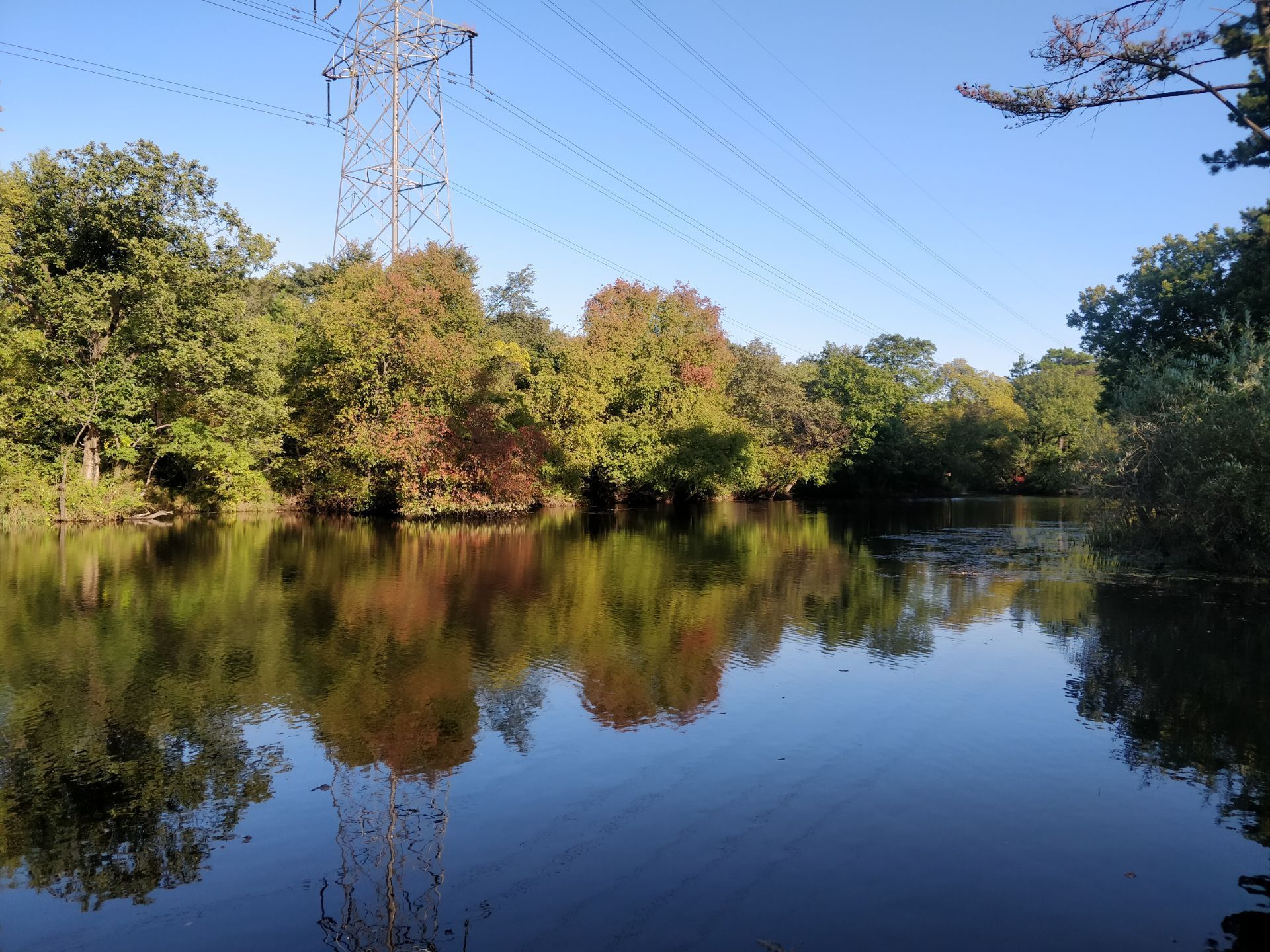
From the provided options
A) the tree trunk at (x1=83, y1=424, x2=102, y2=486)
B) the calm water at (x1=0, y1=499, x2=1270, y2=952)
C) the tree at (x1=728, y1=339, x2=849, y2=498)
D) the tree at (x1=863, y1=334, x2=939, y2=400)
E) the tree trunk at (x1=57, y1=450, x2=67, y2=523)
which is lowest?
the calm water at (x1=0, y1=499, x2=1270, y2=952)

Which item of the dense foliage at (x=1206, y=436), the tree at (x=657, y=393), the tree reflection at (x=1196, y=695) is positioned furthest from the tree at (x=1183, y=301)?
the tree at (x=657, y=393)

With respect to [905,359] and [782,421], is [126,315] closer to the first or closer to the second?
[782,421]

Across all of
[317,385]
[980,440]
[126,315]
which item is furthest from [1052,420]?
[126,315]

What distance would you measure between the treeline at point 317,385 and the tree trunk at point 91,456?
0.22 feet

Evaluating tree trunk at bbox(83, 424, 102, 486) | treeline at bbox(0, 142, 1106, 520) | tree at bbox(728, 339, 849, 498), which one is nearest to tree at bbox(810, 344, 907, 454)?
tree at bbox(728, 339, 849, 498)

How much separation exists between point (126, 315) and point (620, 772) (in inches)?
1151

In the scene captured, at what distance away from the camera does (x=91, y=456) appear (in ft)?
97.5

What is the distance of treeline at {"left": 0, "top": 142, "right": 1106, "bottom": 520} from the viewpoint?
27.9m

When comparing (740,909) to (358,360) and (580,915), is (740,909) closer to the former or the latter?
(580,915)

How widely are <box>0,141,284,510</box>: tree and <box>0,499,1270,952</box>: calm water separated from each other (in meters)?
15.4

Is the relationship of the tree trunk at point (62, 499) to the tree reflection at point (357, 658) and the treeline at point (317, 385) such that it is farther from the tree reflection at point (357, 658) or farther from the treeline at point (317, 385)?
the tree reflection at point (357, 658)

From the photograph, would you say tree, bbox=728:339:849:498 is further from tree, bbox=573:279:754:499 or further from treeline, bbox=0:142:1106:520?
tree, bbox=573:279:754:499

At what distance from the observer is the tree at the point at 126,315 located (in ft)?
90.5

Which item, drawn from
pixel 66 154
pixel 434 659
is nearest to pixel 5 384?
pixel 66 154
